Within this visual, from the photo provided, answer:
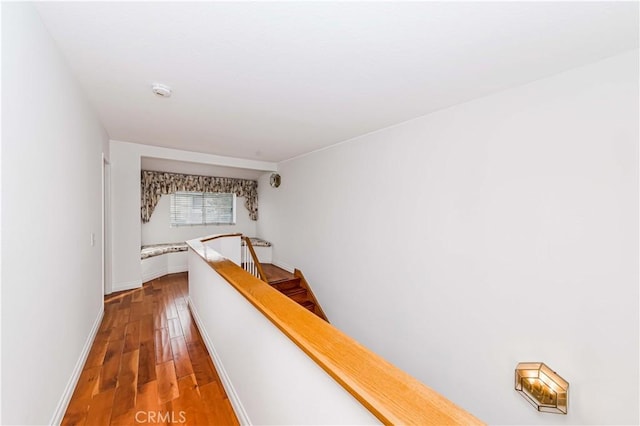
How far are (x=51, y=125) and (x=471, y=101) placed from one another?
3.03 meters

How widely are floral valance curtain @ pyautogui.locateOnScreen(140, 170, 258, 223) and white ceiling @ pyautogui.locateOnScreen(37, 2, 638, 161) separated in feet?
10.4

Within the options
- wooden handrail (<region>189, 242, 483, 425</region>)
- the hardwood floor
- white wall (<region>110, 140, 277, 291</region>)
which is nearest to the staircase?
the hardwood floor

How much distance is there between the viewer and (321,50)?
1.54 meters

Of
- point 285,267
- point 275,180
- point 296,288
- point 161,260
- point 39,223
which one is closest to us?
point 39,223

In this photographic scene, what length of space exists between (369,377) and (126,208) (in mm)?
4425

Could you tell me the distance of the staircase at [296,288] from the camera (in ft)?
14.0

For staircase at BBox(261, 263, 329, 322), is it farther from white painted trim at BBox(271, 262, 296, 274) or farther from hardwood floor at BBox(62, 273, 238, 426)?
hardwood floor at BBox(62, 273, 238, 426)

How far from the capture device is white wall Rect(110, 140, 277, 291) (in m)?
3.74

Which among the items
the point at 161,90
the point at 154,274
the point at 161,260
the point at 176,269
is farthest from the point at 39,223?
the point at 176,269

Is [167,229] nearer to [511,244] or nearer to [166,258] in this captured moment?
[166,258]

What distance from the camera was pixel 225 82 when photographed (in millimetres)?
1935

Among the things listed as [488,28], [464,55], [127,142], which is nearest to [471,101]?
[464,55]

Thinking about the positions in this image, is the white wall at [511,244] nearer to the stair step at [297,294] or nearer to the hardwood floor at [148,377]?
the stair step at [297,294]

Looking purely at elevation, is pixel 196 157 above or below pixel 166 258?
above
